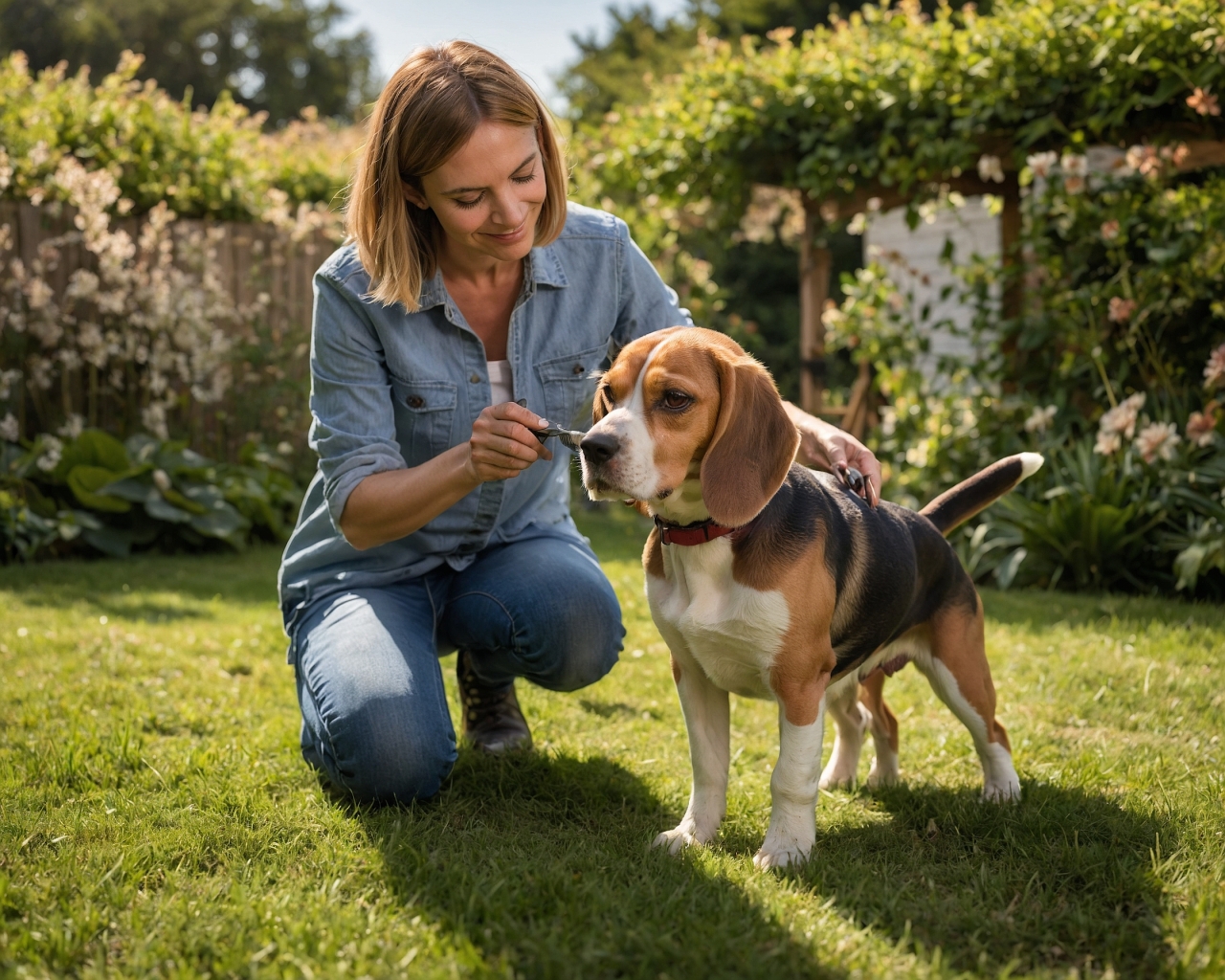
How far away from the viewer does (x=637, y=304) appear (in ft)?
12.5

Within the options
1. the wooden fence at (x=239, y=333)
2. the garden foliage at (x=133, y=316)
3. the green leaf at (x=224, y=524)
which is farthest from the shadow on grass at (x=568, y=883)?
the wooden fence at (x=239, y=333)

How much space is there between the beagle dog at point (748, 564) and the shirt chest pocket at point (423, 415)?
76 cm

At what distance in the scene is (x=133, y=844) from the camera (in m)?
2.86

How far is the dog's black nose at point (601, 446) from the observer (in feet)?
8.64

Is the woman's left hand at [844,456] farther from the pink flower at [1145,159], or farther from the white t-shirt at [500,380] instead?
the pink flower at [1145,159]

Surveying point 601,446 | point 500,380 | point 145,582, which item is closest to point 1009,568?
point 500,380

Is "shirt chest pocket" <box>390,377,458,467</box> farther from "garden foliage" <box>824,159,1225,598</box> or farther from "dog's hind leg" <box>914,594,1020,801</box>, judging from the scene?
"garden foliage" <box>824,159,1225,598</box>

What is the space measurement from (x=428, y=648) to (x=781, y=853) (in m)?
1.30

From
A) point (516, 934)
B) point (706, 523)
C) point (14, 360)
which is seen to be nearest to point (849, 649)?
point (706, 523)

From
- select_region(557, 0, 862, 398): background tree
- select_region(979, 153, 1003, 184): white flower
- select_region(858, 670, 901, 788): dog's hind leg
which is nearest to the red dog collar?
select_region(858, 670, 901, 788): dog's hind leg

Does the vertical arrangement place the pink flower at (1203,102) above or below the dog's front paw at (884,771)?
above

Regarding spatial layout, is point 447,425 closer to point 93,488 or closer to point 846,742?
point 846,742

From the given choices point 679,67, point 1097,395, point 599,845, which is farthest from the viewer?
point 679,67

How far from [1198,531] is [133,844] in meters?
5.31
